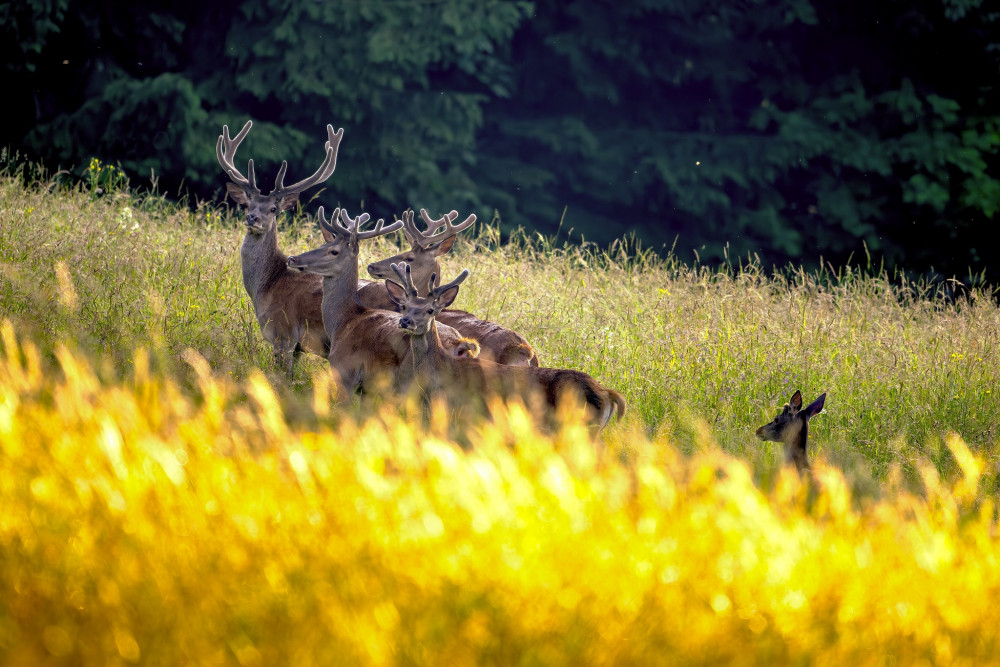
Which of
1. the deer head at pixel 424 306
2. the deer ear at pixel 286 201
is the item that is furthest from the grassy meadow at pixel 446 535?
the deer ear at pixel 286 201

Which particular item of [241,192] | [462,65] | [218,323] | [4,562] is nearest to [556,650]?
[4,562]

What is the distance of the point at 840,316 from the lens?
8414 millimetres

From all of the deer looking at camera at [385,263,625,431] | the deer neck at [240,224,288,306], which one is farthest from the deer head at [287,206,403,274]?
the deer looking at camera at [385,263,625,431]

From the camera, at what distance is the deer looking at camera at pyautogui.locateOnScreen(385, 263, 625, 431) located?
5.59 metres

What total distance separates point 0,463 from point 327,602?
1601 mm

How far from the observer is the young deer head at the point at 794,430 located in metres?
5.47

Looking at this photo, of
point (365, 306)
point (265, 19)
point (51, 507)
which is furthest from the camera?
point (265, 19)

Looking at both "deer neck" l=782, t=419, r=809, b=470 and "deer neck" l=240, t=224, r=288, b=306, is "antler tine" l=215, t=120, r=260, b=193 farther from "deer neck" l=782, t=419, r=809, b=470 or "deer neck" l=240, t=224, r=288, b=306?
"deer neck" l=782, t=419, r=809, b=470

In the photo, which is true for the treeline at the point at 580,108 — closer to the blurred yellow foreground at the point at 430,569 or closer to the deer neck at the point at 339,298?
the deer neck at the point at 339,298

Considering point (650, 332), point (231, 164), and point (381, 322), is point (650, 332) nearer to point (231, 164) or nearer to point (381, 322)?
point (381, 322)

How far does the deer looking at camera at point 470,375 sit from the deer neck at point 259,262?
1.64 metres

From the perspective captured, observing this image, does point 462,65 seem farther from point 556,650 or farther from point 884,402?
point 556,650

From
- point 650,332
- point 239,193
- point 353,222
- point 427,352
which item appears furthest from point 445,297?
point 239,193

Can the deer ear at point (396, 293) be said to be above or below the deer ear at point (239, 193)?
above
